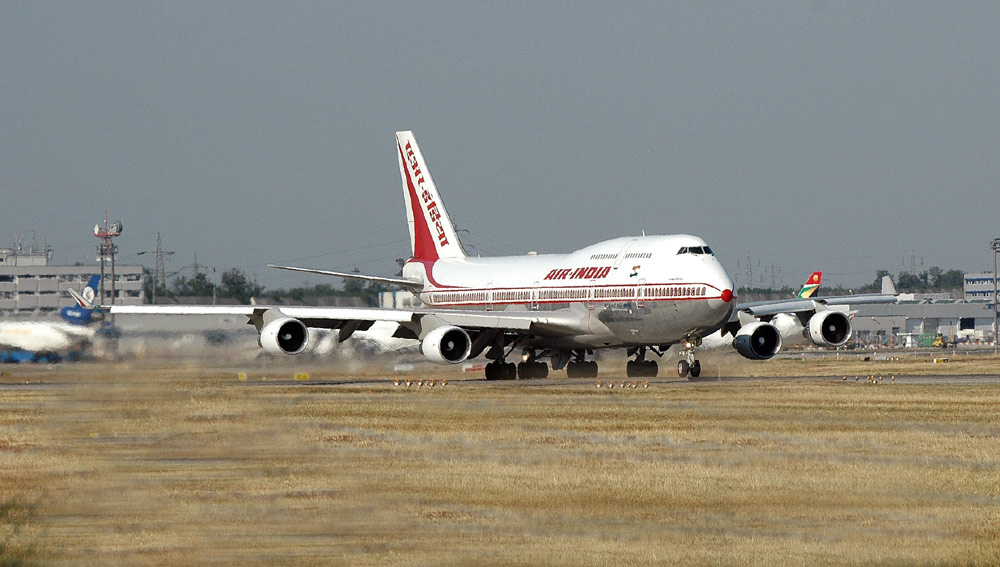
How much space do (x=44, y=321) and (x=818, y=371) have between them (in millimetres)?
38745

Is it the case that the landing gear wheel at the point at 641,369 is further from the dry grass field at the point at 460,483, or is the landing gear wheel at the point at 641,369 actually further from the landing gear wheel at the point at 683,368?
the dry grass field at the point at 460,483

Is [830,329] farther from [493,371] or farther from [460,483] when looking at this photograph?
[460,483]

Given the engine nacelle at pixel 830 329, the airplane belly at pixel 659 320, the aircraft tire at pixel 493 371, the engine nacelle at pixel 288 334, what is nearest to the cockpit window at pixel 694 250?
the airplane belly at pixel 659 320

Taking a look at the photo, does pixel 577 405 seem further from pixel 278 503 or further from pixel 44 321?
pixel 278 503

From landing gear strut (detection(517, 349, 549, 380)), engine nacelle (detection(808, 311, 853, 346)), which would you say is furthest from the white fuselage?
engine nacelle (detection(808, 311, 853, 346))

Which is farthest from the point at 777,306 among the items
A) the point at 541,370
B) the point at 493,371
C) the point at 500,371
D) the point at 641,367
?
the point at 493,371

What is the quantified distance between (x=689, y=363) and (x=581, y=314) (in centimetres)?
434

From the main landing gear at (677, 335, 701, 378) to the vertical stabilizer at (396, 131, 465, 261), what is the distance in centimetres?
1459

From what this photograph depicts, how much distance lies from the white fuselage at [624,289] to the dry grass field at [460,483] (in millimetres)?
15869

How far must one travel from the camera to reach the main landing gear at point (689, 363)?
44469 millimetres

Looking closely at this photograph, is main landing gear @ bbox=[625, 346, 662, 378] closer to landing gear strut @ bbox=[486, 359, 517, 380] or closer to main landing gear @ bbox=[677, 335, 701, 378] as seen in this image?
main landing gear @ bbox=[677, 335, 701, 378]

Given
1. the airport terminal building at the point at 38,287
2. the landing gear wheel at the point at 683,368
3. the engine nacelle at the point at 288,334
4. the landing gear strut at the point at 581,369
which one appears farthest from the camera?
the landing gear strut at the point at 581,369

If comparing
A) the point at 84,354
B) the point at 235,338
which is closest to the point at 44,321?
the point at 235,338

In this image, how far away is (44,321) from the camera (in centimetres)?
2406
